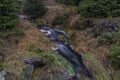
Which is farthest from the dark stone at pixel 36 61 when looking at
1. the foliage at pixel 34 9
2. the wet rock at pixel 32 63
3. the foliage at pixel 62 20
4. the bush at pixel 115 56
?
A: the foliage at pixel 34 9

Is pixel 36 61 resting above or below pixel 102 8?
below

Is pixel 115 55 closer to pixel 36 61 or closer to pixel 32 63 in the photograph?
pixel 36 61

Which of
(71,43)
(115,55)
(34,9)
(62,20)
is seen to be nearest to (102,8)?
(62,20)

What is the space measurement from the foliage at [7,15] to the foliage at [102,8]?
3.28 meters

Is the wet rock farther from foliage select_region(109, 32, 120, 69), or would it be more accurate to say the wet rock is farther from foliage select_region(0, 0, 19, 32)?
foliage select_region(109, 32, 120, 69)

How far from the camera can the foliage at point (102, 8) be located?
1051 centimetres

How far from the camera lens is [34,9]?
1145 centimetres

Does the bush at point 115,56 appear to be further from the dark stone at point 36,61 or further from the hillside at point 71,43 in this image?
the dark stone at point 36,61

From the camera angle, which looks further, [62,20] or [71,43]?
[62,20]

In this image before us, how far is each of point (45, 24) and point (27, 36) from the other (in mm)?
2695

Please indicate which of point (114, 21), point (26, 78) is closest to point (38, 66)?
point (26, 78)

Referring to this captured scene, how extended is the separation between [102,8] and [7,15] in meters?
3.98

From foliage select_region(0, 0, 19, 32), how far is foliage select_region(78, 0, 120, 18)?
3276 mm

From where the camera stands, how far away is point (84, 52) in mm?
8977
